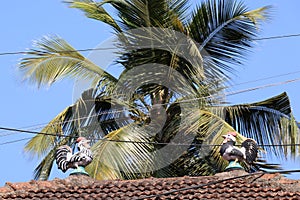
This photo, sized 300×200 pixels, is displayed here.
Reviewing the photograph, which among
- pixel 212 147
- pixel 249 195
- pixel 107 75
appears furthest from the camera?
pixel 107 75

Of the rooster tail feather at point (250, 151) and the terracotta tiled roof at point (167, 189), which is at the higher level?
the rooster tail feather at point (250, 151)

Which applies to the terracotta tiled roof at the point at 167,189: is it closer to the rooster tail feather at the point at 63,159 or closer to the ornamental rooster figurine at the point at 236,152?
the ornamental rooster figurine at the point at 236,152

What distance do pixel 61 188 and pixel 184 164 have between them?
6058 millimetres

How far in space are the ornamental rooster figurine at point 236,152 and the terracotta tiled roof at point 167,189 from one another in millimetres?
211

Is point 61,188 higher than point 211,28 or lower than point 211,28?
lower

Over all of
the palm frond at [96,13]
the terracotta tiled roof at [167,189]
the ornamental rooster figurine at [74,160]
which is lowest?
the terracotta tiled roof at [167,189]

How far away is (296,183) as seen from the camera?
20.3m

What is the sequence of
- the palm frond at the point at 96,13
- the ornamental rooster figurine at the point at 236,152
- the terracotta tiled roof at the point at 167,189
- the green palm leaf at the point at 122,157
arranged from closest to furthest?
the terracotta tiled roof at the point at 167,189, the ornamental rooster figurine at the point at 236,152, the green palm leaf at the point at 122,157, the palm frond at the point at 96,13

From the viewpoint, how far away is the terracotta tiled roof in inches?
792

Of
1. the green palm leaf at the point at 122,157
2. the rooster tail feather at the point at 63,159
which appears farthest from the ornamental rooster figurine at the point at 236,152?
the green palm leaf at the point at 122,157

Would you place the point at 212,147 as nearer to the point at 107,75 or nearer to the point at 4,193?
the point at 107,75

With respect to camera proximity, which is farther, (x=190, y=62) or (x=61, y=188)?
(x=190, y=62)

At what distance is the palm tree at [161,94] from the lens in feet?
85.3

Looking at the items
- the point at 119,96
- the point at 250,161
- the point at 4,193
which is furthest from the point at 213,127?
the point at 4,193
